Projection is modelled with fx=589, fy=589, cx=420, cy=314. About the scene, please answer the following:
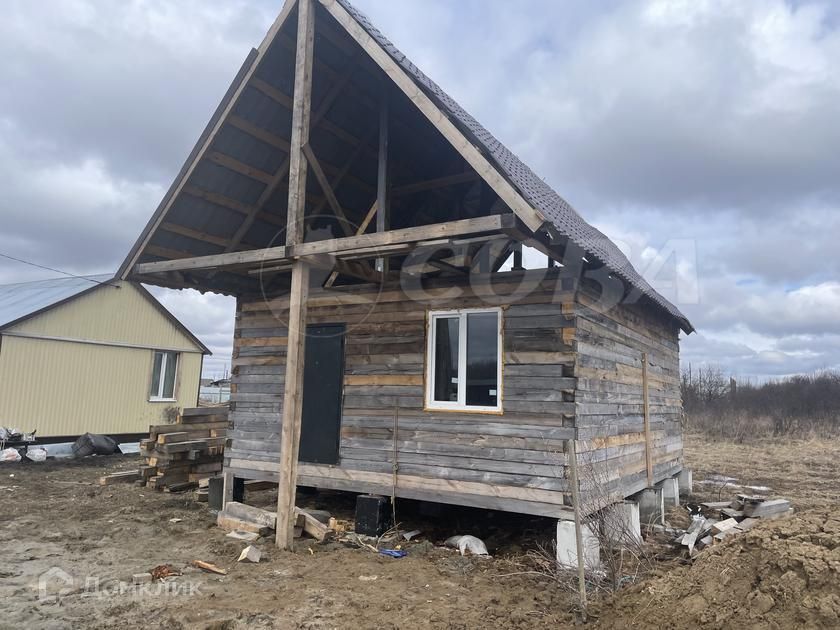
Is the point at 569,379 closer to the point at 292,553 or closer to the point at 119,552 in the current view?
the point at 292,553

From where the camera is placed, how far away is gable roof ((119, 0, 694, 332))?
20.0ft

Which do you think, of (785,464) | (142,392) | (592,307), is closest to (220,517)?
(592,307)

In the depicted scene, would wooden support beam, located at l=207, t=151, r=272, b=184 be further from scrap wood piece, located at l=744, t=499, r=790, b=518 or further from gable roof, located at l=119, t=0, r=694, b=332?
scrap wood piece, located at l=744, t=499, r=790, b=518

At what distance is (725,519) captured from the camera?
934cm

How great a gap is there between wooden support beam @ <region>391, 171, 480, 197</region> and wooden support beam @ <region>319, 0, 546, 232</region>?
2.46 metres

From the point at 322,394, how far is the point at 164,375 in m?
13.9

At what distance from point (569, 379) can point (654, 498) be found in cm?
390

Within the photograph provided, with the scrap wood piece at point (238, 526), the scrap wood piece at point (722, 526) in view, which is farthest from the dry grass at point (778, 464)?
the scrap wood piece at point (238, 526)

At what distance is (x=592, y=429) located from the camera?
7562 mm

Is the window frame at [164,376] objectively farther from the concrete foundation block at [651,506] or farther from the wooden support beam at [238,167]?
the concrete foundation block at [651,506]

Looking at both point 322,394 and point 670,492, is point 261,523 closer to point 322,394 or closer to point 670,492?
point 322,394

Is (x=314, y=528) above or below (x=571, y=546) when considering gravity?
below

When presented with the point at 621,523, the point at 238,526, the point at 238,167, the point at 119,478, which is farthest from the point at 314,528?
the point at 119,478

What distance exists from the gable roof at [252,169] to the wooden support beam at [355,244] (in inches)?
13.1
